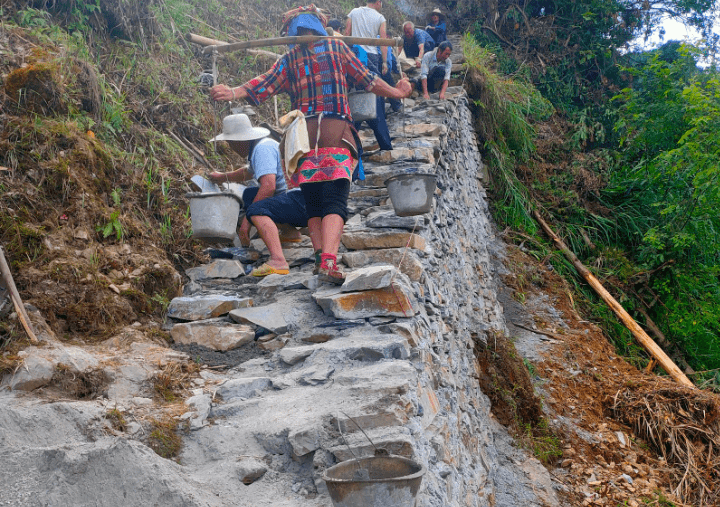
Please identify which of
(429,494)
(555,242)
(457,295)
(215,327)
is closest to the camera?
(429,494)

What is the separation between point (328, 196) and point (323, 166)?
18cm

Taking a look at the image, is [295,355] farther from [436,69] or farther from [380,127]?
[436,69]

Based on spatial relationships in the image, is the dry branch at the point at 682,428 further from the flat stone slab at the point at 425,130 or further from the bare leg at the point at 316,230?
the bare leg at the point at 316,230

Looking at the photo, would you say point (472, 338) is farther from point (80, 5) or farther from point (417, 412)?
point (80, 5)

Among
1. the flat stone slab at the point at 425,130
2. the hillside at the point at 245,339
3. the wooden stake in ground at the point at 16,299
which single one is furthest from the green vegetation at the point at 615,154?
the wooden stake in ground at the point at 16,299

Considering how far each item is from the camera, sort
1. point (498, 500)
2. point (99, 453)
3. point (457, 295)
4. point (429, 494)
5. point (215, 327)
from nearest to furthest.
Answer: point (99, 453) < point (429, 494) < point (215, 327) < point (498, 500) < point (457, 295)

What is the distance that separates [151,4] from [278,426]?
497cm

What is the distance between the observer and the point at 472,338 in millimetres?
5188

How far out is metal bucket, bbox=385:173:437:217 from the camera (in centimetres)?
370

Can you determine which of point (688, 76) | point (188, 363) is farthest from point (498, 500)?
point (688, 76)

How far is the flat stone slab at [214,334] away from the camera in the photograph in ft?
10.2

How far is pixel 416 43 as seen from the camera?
7656mm

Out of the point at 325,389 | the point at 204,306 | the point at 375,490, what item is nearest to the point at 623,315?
the point at 204,306

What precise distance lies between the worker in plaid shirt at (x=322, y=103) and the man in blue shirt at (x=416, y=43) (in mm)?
4050
